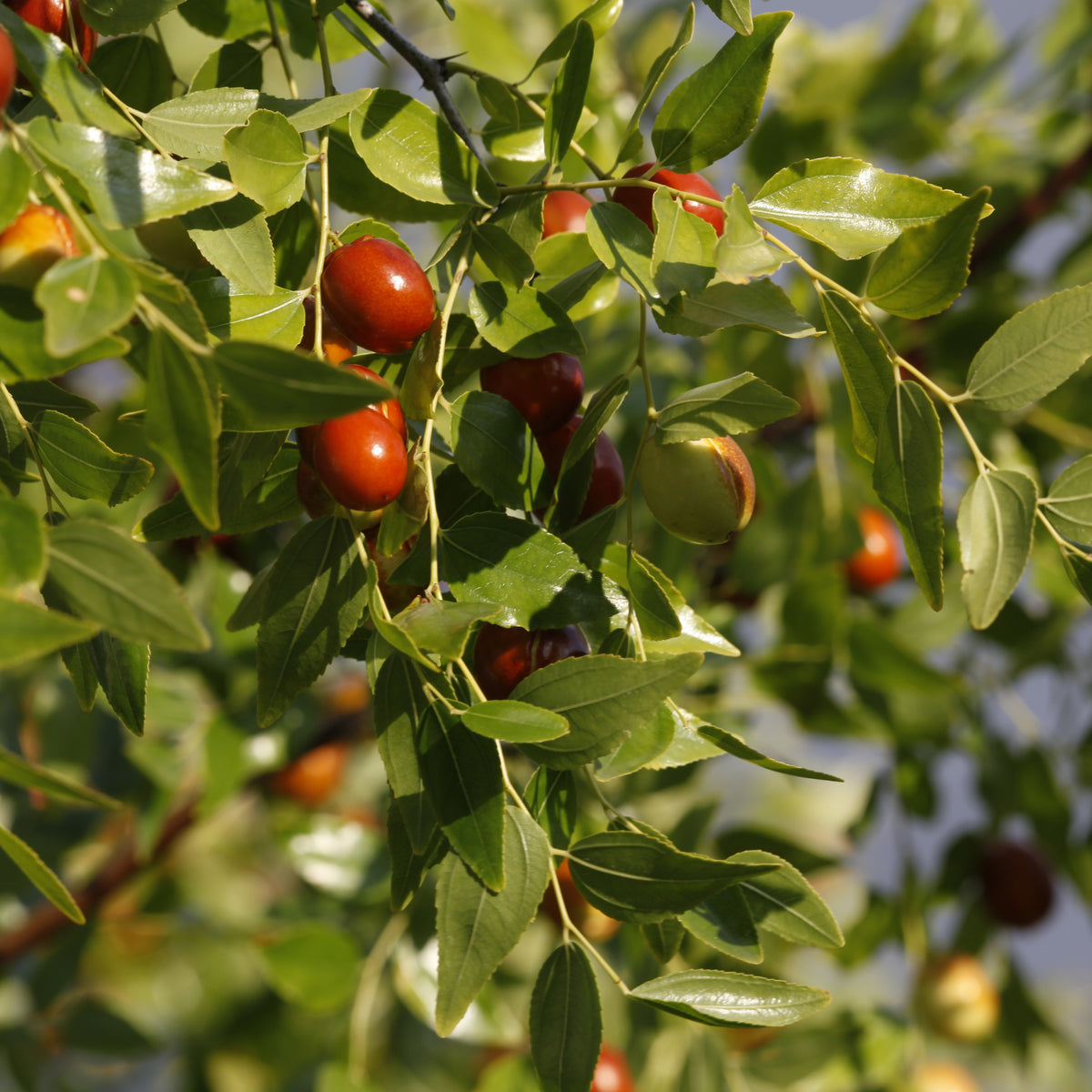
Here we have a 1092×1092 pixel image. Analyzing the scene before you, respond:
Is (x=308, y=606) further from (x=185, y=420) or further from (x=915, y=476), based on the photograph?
(x=915, y=476)

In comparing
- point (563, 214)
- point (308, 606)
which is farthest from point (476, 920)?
point (563, 214)

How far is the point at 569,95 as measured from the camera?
0.56m

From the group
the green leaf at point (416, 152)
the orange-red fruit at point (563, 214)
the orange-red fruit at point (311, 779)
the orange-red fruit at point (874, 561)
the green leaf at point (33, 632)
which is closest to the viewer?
the green leaf at point (33, 632)

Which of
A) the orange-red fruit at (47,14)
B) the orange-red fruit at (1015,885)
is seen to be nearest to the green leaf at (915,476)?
the orange-red fruit at (47,14)

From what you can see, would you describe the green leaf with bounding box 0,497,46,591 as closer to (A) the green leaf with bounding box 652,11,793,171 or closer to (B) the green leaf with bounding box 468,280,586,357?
(B) the green leaf with bounding box 468,280,586,357

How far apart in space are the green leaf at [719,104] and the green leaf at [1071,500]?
0.25 metres

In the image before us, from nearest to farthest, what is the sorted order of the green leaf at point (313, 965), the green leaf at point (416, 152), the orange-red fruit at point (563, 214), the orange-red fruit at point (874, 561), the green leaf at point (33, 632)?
the green leaf at point (33, 632) < the green leaf at point (416, 152) < the orange-red fruit at point (563, 214) < the green leaf at point (313, 965) < the orange-red fruit at point (874, 561)

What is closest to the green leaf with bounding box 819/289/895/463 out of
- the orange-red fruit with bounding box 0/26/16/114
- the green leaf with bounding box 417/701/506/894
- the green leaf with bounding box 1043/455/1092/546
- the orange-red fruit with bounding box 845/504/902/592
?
the green leaf with bounding box 1043/455/1092/546

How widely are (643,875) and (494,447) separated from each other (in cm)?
22

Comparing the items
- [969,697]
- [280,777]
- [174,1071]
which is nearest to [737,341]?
[969,697]

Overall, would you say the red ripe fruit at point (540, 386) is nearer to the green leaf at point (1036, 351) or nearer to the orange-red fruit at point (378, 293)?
the orange-red fruit at point (378, 293)

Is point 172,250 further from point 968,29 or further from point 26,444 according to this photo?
point 968,29

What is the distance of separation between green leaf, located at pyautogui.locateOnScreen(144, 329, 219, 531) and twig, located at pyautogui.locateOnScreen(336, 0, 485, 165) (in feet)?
0.81

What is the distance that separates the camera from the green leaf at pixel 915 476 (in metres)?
0.51
